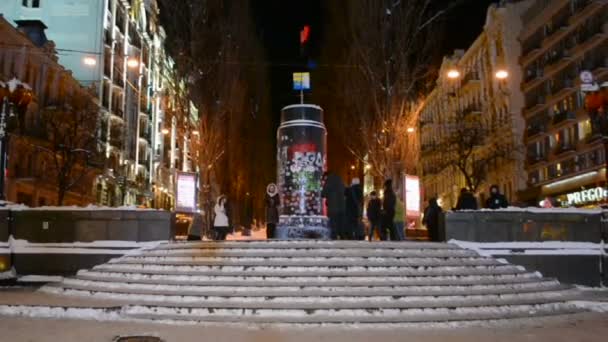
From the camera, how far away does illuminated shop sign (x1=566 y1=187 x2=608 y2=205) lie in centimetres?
3747

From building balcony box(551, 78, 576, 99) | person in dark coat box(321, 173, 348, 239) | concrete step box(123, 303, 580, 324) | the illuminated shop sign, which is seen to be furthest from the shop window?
concrete step box(123, 303, 580, 324)

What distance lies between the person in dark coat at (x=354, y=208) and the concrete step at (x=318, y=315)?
649cm

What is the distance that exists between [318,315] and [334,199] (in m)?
6.41

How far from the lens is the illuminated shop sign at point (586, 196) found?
37469 millimetres

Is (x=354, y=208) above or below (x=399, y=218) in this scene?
above

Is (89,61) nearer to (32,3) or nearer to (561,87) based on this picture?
(32,3)

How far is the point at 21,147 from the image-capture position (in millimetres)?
34844

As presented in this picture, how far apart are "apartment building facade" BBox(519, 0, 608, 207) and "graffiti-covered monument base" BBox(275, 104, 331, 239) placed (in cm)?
2397

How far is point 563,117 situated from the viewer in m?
43.6

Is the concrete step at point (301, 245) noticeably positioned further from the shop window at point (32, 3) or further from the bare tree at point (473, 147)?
the shop window at point (32, 3)

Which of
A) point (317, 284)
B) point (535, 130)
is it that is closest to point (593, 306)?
point (317, 284)

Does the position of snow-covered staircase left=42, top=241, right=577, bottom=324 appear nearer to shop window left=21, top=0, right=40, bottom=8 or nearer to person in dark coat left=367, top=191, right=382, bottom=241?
person in dark coat left=367, top=191, right=382, bottom=241

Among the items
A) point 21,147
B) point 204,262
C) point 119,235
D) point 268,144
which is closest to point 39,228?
point 119,235

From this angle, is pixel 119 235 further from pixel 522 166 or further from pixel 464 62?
pixel 464 62
